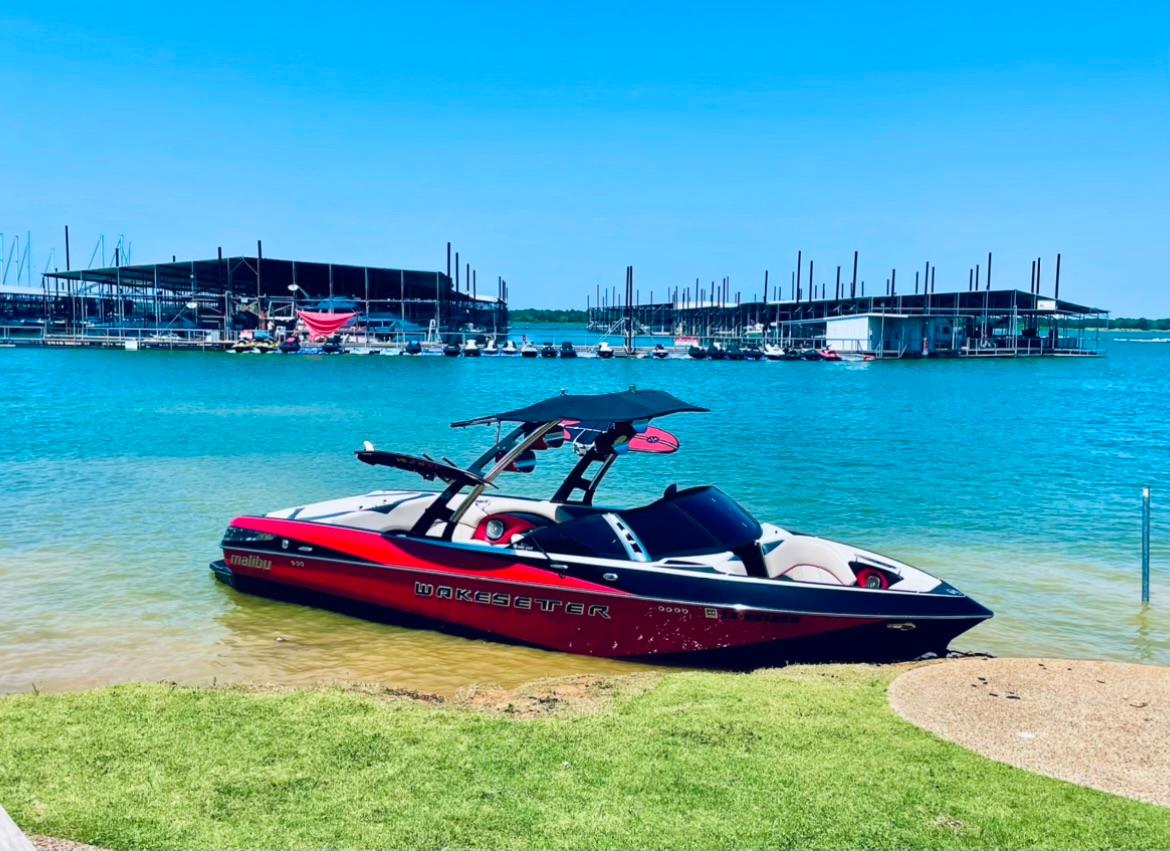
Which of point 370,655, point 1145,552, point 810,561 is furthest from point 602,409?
point 1145,552

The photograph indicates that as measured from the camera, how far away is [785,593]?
10.1 meters

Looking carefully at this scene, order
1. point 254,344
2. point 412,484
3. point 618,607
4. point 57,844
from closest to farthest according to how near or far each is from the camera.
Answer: point 57,844
point 618,607
point 412,484
point 254,344

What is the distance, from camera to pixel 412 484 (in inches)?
931

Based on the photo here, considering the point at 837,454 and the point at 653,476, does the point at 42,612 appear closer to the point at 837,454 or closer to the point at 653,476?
the point at 653,476

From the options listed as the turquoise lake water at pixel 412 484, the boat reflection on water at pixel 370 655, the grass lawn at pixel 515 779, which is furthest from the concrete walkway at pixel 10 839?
the turquoise lake water at pixel 412 484

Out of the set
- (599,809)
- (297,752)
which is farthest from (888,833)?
(297,752)

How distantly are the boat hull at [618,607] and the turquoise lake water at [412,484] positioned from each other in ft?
1.20

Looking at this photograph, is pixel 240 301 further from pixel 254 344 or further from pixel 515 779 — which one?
pixel 515 779

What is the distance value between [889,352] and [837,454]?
3161 inches

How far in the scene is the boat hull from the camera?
32.8 ft

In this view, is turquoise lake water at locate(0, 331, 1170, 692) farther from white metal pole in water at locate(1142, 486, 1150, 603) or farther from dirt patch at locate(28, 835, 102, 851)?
dirt patch at locate(28, 835, 102, 851)

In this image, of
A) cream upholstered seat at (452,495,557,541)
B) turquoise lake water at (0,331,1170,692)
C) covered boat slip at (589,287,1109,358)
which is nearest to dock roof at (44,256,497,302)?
covered boat slip at (589,287,1109,358)

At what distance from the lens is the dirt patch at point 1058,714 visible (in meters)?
6.59

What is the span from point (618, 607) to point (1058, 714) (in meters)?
4.40
